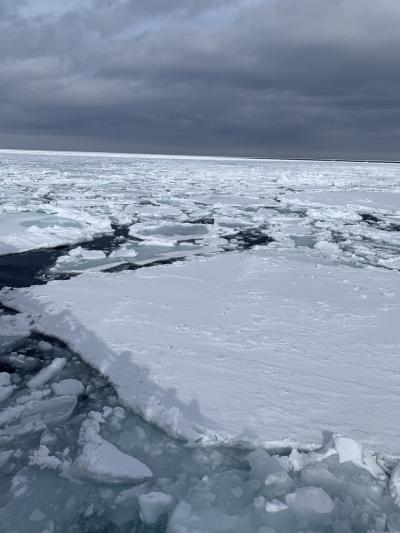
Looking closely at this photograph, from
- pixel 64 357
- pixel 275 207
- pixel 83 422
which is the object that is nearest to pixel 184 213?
pixel 275 207

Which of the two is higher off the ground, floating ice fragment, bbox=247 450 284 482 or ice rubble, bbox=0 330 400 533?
floating ice fragment, bbox=247 450 284 482

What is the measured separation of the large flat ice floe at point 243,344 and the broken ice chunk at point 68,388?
10.1 inches

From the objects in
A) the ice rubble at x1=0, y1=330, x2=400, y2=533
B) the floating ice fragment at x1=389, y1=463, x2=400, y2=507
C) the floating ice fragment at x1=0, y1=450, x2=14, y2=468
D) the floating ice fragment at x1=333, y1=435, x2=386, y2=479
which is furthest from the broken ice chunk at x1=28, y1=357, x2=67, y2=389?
the floating ice fragment at x1=389, y1=463, x2=400, y2=507

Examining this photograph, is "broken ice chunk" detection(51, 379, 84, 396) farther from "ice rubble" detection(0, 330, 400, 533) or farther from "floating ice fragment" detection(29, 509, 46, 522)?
"floating ice fragment" detection(29, 509, 46, 522)

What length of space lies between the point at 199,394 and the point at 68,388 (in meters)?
1.01

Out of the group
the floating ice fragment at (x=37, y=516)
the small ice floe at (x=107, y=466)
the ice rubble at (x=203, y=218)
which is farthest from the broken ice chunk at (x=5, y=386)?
the ice rubble at (x=203, y=218)

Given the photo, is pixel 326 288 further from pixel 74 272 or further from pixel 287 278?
pixel 74 272

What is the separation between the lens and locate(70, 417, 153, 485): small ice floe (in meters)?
2.36

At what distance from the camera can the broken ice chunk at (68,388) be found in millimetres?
3123

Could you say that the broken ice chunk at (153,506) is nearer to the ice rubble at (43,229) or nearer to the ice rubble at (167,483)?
the ice rubble at (167,483)

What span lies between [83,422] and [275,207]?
11093mm

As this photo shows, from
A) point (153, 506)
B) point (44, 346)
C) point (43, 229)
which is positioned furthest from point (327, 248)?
point (153, 506)

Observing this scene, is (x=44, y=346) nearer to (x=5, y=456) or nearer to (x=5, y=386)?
(x=5, y=386)

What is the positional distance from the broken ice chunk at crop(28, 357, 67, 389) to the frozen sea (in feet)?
0.05
